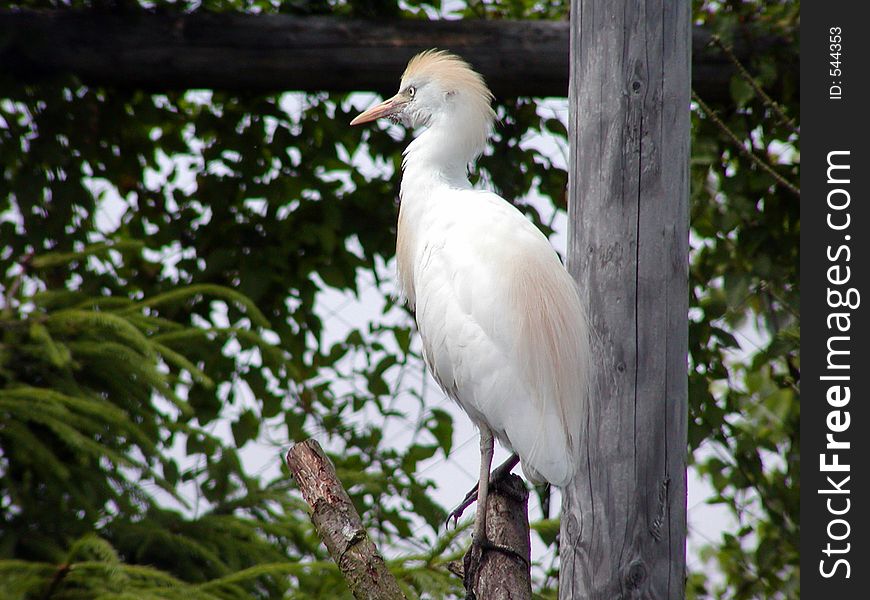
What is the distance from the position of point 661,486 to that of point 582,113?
0.58m

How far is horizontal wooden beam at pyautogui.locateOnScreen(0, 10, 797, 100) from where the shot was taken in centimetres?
238

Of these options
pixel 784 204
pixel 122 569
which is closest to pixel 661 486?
pixel 122 569

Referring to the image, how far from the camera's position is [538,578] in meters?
2.50

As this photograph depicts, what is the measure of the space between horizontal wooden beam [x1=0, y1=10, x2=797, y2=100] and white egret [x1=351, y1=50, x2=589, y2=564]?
605mm

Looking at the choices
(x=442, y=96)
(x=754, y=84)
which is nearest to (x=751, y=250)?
(x=754, y=84)

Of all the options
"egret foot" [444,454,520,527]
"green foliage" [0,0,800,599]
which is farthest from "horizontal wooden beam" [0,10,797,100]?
"egret foot" [444,454,520,527]

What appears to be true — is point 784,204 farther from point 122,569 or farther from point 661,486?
point 122,569

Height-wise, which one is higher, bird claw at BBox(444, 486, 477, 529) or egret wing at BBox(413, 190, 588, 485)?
egret wing at BBox(413, 190, 588, 485)

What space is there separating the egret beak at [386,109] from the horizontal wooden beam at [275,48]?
33 cm

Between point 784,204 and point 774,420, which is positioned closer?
point 784,204

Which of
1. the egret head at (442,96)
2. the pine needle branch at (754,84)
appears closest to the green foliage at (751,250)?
the pine needle branch at (754,84)

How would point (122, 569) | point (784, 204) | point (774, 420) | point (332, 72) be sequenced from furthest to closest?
point (774, 420) < point (784, 204) < point (332, 72) < point (122, 569)

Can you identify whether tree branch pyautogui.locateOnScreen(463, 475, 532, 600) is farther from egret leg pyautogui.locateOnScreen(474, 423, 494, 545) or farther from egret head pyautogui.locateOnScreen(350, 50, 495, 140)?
egret head pyautogui.locateOnScreen(350, 50, 495, 140)

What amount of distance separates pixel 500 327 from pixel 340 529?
414mm
